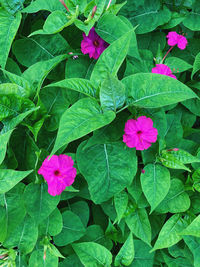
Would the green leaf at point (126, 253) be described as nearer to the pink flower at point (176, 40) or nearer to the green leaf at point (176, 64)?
the green leaf at point (176, 64)

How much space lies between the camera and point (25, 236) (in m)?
1.16

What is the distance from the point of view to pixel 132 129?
3.13ft

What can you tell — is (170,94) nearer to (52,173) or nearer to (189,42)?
(52,173)

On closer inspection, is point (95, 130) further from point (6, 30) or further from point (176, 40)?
point (176, 40)

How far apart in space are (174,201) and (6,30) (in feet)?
3.50

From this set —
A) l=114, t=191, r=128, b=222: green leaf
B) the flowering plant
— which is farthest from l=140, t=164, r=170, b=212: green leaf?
l=114, t=191, r=128, b=222: green leaf

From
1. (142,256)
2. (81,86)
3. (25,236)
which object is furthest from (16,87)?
(142,256)

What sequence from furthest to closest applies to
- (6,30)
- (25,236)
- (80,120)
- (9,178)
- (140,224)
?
(140,224) → (25,236) → (6,30) → (9,178) → (80,120)

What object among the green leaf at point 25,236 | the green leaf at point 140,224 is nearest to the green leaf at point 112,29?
the green leaf at point 140,224

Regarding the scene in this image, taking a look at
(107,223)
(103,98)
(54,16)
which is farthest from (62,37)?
(107,223)

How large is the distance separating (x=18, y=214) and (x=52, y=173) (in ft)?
0.89

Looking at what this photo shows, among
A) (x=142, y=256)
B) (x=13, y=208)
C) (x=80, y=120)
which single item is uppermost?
(x=80, y=120)

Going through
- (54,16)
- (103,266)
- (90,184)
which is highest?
(54,16)

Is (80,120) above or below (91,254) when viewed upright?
above
